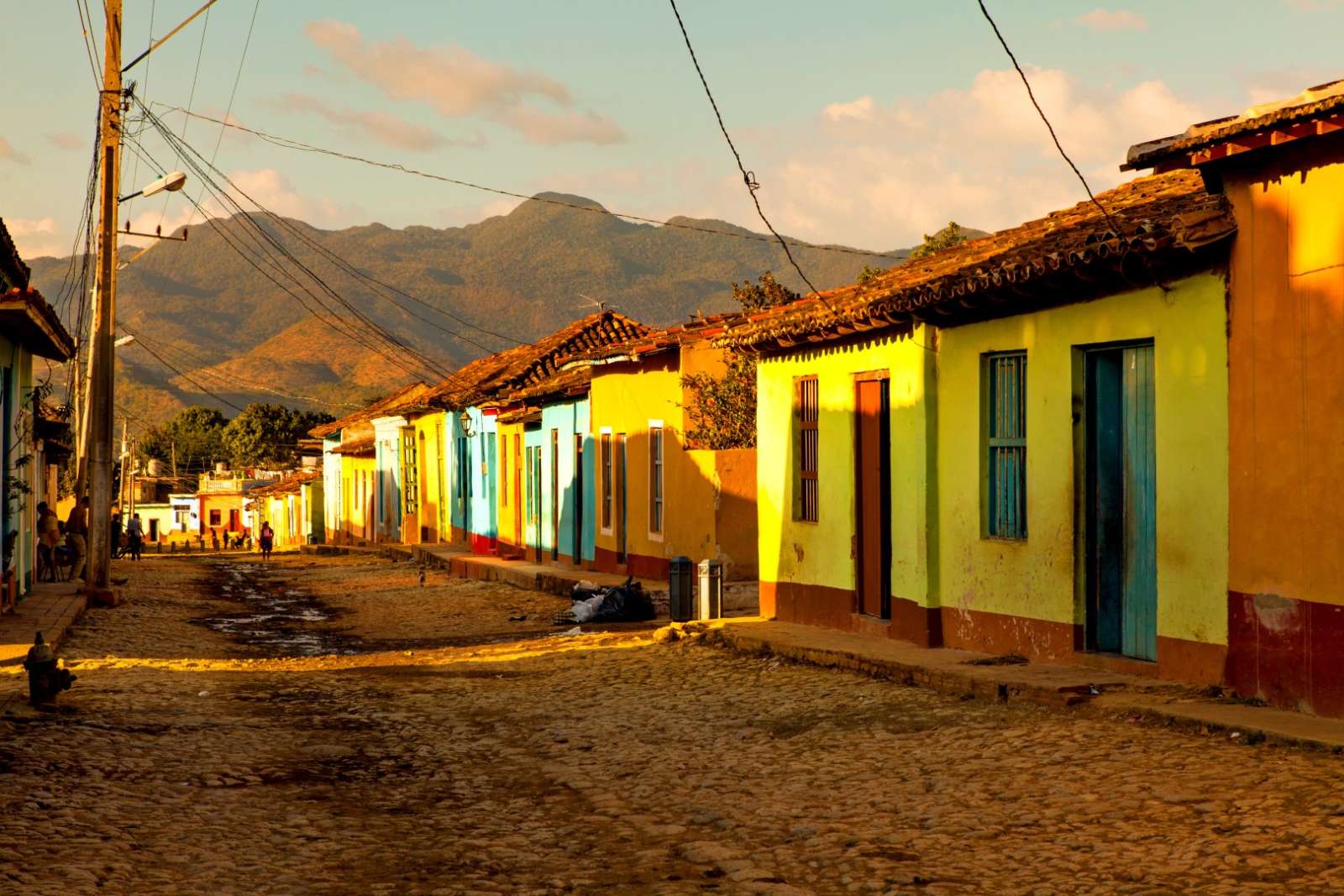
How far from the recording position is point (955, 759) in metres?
8.48

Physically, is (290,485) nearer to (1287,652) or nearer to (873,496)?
(873,496)

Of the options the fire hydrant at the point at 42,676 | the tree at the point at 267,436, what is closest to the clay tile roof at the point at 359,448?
the fire hydrant at the point at 42,676

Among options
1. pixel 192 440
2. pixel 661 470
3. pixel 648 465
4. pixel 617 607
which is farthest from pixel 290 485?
pixel 617 607

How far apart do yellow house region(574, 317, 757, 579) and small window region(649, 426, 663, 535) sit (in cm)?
1

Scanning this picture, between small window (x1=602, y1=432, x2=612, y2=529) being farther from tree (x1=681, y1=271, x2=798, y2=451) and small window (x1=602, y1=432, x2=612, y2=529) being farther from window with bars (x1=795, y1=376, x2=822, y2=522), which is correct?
window with bars (x1=795, y1=376, x2=822, y2=522)

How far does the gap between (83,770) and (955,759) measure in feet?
15.2

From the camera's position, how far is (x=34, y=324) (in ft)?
50.9

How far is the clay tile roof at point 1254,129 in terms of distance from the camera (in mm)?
8336

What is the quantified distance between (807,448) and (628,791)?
8.02 meters

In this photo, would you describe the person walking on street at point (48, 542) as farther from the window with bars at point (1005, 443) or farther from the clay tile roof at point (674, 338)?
the window with bars at point (1005, 443)

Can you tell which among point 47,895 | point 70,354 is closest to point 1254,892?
point 47,895

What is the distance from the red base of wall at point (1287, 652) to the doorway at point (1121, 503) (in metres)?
1.11

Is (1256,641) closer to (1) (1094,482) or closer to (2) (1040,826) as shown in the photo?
(1) (1094,482)

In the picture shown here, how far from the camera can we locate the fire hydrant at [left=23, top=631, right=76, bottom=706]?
10.2 m
